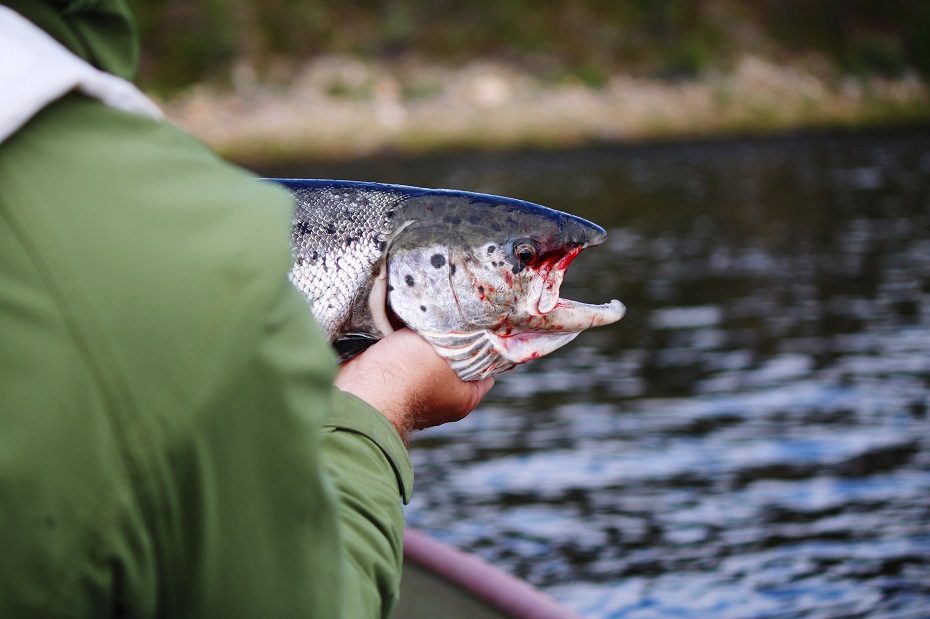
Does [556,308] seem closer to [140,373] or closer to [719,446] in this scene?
[140,373]

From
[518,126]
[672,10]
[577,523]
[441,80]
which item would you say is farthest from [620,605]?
[672,10]

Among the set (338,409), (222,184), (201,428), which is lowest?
(338,409)

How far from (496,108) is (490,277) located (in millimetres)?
44803

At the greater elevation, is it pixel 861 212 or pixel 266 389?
pixel 266 389

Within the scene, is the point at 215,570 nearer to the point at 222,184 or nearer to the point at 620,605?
the point at 222,184

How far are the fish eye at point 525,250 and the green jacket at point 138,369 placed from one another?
5.00 feet

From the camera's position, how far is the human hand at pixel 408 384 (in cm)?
222

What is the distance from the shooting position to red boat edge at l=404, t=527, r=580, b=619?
4992 millimetres

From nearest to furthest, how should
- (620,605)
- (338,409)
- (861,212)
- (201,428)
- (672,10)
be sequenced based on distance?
(201,428), (338,409), (620,605), (861,212), (672,10)

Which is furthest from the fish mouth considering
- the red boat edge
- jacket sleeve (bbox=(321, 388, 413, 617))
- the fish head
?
the red boat edge

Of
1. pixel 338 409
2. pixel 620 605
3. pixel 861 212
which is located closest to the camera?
pixel 338 409

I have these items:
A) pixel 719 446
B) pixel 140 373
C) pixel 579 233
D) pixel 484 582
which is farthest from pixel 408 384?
pixel 719 446

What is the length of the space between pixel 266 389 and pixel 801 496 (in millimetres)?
8771

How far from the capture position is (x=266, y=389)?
1265mm
